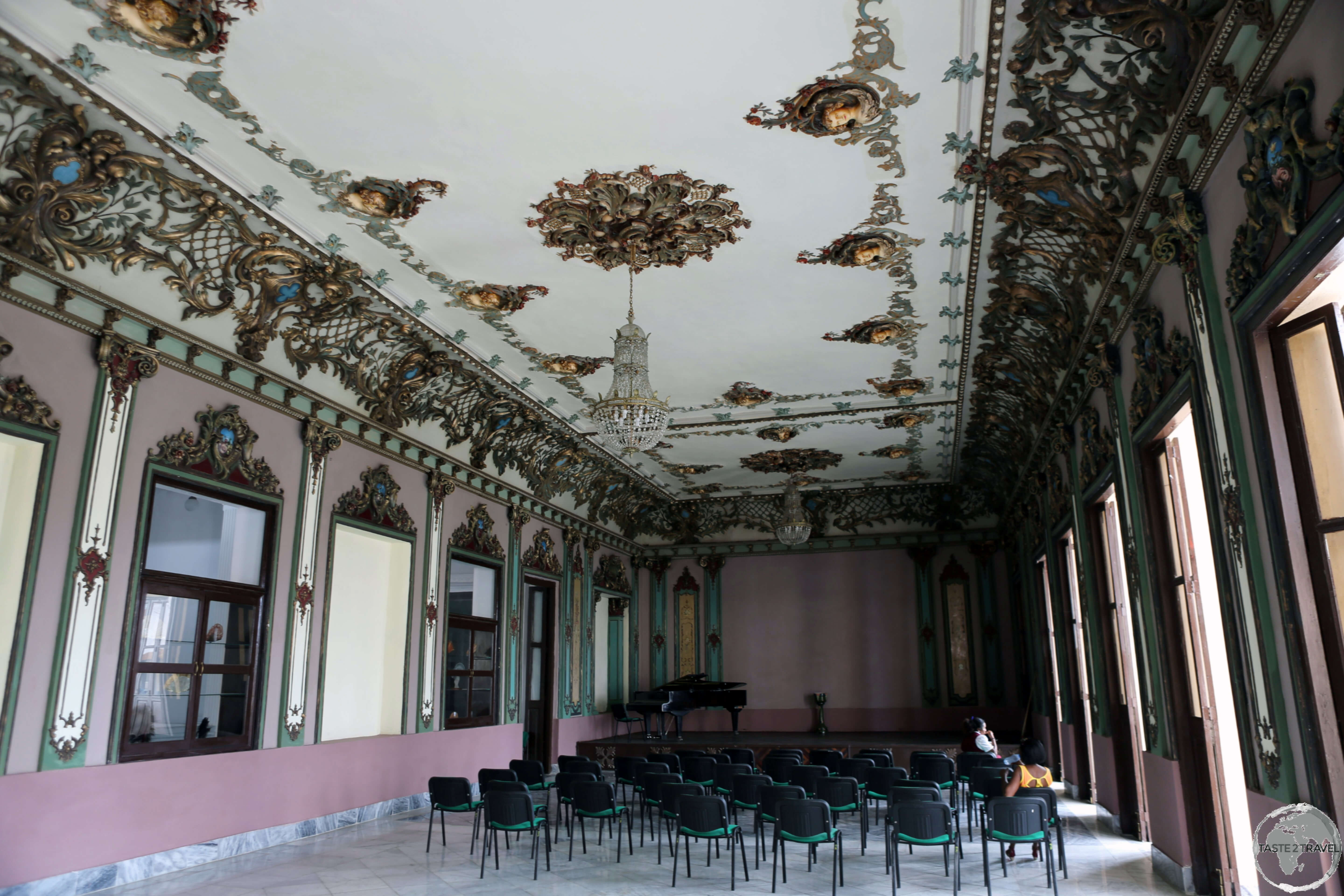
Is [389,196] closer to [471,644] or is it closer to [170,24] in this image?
[170,24]

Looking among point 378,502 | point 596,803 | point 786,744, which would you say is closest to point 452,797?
point 596,803

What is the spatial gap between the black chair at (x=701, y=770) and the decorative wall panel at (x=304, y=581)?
4.20 meters

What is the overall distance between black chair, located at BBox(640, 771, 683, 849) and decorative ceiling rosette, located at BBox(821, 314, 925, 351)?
5.07m

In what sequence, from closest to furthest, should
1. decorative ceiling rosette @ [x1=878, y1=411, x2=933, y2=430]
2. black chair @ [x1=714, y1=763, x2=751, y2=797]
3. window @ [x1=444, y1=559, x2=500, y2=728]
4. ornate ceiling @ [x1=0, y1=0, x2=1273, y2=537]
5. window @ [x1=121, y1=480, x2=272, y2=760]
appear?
ornate ceiling @ [x1=0, y1=0, x2=1273, y2=537] < window @ [x1=121, y1=480, x2=272, y2=760] < black chair @ [x1=714, y1=763, x2=751, y2=797] < window @ [x1=444, y1=559, x2=500, y2=728] < decorative ceiling rosette @ [x1=878, y1=411, x2=933, y2=430]

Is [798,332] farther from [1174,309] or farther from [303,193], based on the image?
[303,193]

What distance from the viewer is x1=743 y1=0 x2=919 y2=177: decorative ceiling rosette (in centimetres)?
535

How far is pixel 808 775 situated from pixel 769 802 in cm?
140

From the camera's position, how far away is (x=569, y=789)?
8320 mm

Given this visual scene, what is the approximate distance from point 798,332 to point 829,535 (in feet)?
32.5

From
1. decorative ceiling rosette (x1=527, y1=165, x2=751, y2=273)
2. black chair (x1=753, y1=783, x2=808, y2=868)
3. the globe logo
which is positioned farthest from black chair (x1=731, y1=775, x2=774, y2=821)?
decorative ceiling rosette (x1=527, y1=165, x2=751, y2=273)

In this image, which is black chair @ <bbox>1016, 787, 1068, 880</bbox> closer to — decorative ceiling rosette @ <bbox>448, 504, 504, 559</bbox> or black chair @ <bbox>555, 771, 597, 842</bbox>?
black chair @ <bbox>555, 771, 597, 842</bbox>

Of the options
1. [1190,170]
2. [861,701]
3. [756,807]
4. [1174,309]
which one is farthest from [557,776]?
[861,701]

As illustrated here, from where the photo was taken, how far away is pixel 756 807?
7562mm

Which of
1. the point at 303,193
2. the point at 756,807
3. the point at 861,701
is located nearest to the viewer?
the point at 303,193
